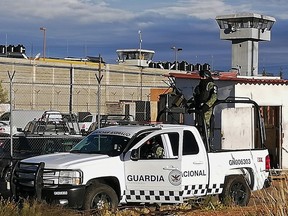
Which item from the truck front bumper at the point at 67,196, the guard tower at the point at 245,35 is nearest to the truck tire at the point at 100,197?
the truck front bumper at the point at 67,196

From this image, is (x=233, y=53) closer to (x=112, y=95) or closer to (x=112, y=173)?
(x=112, y=95)

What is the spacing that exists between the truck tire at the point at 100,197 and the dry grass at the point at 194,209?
20 cm

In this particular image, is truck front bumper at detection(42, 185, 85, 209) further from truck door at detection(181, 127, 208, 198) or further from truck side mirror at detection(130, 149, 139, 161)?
truck door at detection(181, 127, 208, 198)

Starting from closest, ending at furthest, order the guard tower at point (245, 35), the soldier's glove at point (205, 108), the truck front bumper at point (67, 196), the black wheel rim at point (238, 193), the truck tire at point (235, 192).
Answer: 1. the truck front bumper at point (67, 196)
2. the truck tire at point (235, 192)
3. the black wheel rim at point (238, 193)
4. the soldier's glove at point (205, 108)
5. the guard tower at point (245, 35)

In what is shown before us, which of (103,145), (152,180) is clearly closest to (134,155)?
(152,180)

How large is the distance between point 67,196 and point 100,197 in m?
0.62

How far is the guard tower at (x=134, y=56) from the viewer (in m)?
69.7

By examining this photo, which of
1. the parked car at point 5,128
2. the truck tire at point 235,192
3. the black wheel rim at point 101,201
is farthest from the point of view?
the parked car at point 5,128

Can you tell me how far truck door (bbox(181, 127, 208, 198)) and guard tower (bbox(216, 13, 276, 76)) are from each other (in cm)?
2621

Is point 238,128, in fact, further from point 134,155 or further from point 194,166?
point 134,155

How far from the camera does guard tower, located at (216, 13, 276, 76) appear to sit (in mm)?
38750

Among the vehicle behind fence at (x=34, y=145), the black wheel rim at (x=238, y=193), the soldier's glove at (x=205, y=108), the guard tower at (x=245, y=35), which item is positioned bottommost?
the black wheel rim at (x=238, y=193)

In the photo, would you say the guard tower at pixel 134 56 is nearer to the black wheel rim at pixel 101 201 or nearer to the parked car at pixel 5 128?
the parked car at pixel 5 128

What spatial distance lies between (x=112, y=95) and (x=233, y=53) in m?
8.74
